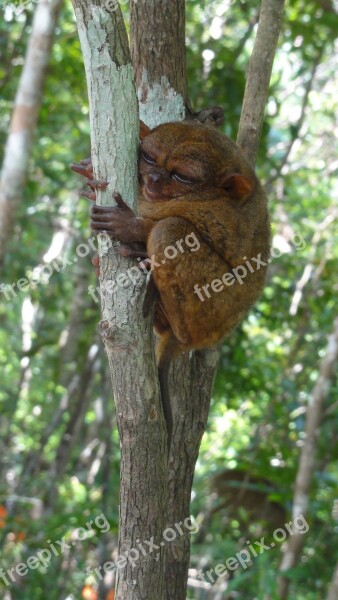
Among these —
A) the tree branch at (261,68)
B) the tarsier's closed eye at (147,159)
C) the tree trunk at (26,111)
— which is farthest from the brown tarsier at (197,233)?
the tree trunk at (26,111)

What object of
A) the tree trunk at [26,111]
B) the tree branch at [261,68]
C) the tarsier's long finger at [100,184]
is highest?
the tree trunk at [26,111]

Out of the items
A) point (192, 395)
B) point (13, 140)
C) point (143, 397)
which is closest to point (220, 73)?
point (13, 140)

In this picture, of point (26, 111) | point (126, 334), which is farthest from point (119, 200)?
point (26, 111)

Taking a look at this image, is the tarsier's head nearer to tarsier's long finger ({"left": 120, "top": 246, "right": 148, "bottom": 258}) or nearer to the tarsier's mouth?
the tarsier's mouth

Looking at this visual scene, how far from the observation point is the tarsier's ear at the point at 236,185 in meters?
3.23

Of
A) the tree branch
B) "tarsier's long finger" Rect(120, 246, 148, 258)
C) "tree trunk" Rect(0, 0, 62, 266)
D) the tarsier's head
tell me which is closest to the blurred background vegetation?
"tree trunk" Rect(0, 0, 62, 266)

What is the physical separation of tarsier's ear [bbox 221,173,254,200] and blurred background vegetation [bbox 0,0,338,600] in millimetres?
2467

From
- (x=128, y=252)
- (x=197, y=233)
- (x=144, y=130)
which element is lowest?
(x=128, y=252)

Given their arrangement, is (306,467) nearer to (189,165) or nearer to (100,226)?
(189,165)

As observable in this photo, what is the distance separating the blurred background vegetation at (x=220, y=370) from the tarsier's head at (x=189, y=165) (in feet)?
7.79

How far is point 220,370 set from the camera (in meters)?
5.89

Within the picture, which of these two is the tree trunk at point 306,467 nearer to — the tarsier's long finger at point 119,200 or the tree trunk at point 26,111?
the tree trunk at point 26,111

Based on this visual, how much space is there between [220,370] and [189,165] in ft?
9.82

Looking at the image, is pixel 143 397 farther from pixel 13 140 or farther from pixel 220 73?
pixel 220 73
